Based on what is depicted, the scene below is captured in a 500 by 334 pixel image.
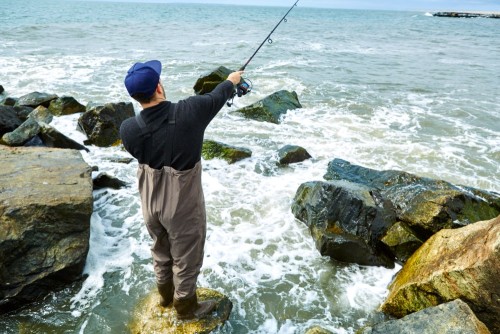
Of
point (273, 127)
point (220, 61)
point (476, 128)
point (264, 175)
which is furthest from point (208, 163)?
point (220, 61)

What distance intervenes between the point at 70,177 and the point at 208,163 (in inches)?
136

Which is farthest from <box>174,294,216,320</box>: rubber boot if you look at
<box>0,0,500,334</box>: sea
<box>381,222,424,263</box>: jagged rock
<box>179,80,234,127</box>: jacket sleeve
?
<box>381,222,424,263</box>: jagged rock

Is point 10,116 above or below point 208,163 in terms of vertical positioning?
above

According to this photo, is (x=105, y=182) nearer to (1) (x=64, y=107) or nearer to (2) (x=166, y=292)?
(2) (x=166, y=292)

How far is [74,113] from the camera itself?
1105 centimetres

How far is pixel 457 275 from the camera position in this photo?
374 cm

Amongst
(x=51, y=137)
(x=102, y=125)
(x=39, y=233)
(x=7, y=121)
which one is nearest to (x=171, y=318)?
(x=39, y=233)

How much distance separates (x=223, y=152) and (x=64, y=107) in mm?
5529

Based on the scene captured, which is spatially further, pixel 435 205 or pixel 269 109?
pixel 269 109

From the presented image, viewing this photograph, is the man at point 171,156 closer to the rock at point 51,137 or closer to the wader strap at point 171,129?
the wader strap at point 171,129

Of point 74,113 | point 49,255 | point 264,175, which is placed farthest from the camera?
point 74,113

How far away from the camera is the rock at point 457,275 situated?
11.6 feet

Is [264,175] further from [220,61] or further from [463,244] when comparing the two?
[220,61]

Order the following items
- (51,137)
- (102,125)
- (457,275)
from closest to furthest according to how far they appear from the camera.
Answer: (457,275), (51,137), (102,125)
